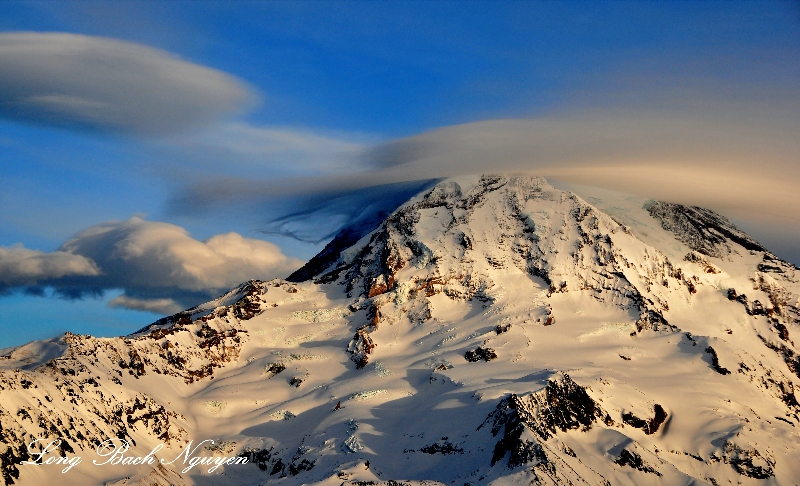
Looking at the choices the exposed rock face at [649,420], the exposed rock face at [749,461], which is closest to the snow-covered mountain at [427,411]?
the exposed rock face at [749,461]

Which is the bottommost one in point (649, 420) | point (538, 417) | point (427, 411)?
point (649, 420)

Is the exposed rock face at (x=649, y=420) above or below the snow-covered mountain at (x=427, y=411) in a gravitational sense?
below

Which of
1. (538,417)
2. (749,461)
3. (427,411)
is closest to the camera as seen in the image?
(538,417)

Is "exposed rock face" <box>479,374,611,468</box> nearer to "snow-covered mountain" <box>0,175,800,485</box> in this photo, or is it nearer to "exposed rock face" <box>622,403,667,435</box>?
"snow-covered mountain" <box>0,175,800,485</box>

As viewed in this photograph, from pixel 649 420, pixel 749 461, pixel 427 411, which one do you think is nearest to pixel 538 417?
pixel 427 411

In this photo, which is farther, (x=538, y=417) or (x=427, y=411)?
(x=427, y=411)

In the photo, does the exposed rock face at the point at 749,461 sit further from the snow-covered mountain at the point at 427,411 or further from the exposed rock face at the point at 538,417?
the exposed rock face at the point at 538,417

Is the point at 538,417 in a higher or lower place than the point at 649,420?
higher

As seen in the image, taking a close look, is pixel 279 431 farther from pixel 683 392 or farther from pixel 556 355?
pixel 683 392

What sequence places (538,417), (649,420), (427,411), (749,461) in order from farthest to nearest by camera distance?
(427,411)
(649,420)
(749,461)
(538,417)

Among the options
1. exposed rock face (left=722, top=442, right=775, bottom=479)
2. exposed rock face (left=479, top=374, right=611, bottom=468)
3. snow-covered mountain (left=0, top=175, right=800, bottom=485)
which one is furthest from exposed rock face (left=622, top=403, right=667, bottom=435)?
exposed rock face (left=722, top=442, right=775, bottom=479)

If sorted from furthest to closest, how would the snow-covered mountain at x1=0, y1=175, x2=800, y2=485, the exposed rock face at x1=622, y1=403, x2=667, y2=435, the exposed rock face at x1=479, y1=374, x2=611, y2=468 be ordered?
the exposed rock face at x1=622, y1=403, x2=667, y2=435 < the snow-covered mountain at x1=0, y1=175, x2=800, y2=485 < the exposed rock face at x1=479, y1=374, x2=611, y2=468

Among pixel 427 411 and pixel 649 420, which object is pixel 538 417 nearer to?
pixel 427 411

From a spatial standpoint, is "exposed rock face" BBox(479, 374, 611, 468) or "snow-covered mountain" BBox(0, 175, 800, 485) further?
"snow-covered mountain" BBox(0, 175, 800, 485)
